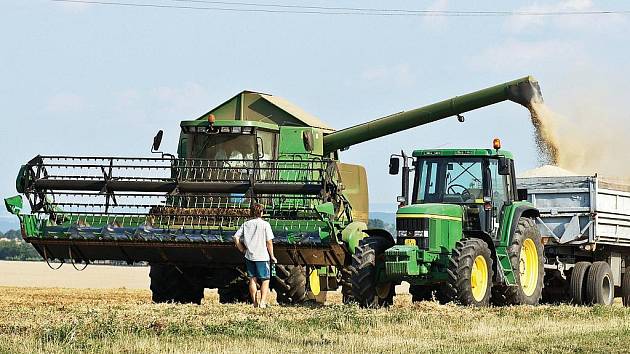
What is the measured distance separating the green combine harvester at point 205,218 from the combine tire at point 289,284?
0.01m

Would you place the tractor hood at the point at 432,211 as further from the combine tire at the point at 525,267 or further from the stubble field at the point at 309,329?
the stubble field at the point at 309,329

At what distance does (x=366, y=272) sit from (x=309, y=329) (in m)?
3.55

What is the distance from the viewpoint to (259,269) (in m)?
14.7

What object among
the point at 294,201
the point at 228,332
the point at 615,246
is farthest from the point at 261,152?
the point at 228,332

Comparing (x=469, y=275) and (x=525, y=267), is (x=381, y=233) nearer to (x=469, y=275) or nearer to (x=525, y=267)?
(x=469, y=275)

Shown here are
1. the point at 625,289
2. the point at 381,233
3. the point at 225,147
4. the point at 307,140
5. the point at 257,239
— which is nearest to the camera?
the point at 257,239

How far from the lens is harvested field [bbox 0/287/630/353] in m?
10.4

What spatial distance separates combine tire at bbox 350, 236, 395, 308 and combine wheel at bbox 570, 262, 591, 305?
12.8 feet

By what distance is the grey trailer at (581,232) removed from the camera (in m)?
18.1

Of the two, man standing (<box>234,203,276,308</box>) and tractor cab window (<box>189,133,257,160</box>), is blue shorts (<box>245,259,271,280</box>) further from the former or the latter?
tractor cab window (<box>189,133,257,160</box>)

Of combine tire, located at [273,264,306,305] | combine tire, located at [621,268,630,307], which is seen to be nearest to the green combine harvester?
combine tire, located at [273,264,306,305]

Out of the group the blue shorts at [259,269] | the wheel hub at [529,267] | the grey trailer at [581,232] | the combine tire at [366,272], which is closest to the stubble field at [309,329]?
the blue shorts at [259,269]

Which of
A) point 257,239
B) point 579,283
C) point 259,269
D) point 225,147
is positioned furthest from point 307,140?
point 579,283

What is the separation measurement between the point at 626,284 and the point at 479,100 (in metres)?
4.35
